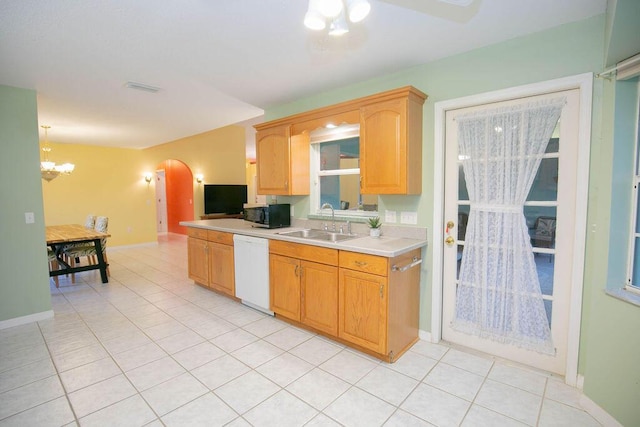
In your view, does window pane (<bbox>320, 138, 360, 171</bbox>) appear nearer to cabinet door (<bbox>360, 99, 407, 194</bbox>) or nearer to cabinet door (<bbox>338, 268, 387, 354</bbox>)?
cabinet door (<bbox>360, 99, 407, 194</bbox>)

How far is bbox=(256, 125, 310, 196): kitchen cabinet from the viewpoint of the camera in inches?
140

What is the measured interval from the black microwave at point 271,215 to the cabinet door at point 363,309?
135 cm

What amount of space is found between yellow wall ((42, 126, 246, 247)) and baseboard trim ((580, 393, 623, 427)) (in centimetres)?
767

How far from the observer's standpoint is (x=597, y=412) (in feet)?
5.89

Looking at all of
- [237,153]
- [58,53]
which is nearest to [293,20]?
[58,53]

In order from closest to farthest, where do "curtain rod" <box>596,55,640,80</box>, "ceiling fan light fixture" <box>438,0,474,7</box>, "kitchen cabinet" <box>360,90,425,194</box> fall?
"curtain rod" <box>596,55,640,80</box> → "ceiling fan light fixture" <box>438,0,474,7</box> → "kitchen cabinet" <box>360,90,425,194</box>

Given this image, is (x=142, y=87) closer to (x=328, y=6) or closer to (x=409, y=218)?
(x=328, y=6)

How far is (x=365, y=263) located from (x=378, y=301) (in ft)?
1.00

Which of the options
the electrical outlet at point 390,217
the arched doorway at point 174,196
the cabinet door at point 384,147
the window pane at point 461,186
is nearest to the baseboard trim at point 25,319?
the cabinet door at point 384,147

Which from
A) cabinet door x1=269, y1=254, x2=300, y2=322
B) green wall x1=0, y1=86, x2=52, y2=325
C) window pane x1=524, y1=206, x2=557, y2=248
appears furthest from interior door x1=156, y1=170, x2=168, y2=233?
window pane x1=524, y1=206, x2=557, y2=248

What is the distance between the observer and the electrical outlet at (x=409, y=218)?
2.81 meters

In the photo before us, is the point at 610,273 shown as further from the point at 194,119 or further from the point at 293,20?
the point at 194,119

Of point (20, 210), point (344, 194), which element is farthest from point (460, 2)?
point (20, 210)

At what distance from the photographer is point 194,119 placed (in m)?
4.68
